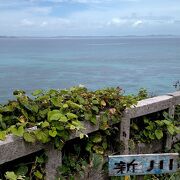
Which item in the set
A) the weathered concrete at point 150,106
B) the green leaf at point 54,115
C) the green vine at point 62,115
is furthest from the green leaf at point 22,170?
the weathered concrete at point 150,106

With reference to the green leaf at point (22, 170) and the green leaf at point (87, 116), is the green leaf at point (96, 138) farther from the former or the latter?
the green leaf at point (22, 170)

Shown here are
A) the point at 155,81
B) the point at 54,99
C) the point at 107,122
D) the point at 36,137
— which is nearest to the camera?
the point at 36,137

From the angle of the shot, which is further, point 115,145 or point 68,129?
point 115,145

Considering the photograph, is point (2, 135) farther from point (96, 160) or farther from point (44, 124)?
point (96, 160)

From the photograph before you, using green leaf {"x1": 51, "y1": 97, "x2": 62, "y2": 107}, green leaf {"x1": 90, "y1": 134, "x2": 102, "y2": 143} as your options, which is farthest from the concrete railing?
green leaf {"x1": 51, "y1": 97, "x2": 62, "y2": 107}

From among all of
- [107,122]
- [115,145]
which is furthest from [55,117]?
[115,145]

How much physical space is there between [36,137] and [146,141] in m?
1.78

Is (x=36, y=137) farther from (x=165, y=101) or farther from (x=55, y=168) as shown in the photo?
(x=165, y=101)

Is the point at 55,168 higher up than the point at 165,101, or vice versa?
the point at 165,101

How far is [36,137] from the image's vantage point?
9.80 ft

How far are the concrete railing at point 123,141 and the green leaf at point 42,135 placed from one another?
10 centimetres

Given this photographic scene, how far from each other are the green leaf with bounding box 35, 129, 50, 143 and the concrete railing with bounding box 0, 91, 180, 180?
99mm

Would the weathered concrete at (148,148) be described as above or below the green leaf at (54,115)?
below

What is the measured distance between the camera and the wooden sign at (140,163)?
3.10 m
